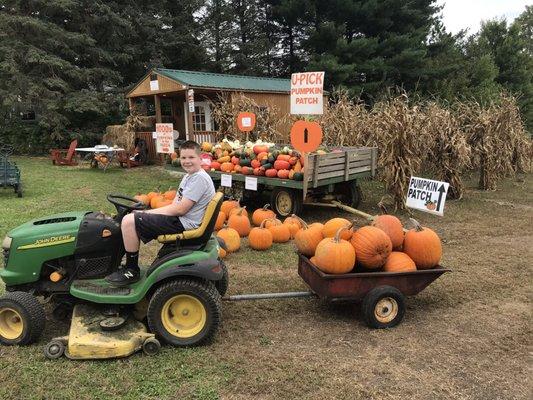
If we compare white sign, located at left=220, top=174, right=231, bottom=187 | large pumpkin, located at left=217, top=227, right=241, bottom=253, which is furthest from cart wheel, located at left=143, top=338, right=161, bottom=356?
white sign, located at left=220, top=174, right=231, bottom=187

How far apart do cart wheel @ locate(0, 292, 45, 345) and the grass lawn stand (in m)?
0.09

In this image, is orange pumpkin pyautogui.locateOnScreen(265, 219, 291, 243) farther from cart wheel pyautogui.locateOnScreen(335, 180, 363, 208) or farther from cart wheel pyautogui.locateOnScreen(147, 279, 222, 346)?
cart wheel pyautogui.locateOnScreen(147, 279, 222, 346)

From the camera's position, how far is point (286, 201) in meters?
7.81

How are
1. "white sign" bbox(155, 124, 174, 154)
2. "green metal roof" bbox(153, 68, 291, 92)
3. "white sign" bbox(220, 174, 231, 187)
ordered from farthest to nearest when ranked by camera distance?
"green metal roof" bbox(153, 68, 291, 92)
"white sign" bbox(155, 124, 174, 154)
"white sign" bbox(220, 174, 231, 187)

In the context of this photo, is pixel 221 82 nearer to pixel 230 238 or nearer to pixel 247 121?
pixel 247 121

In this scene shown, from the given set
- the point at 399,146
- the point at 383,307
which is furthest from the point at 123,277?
the point at 399,146

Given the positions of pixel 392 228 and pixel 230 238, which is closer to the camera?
pixel 392 228

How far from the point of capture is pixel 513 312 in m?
4.20

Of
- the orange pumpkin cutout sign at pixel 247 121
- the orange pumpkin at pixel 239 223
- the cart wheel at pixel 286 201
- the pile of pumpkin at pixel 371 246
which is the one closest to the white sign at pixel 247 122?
the orange pumpkin cutout sign at pixel 247 121

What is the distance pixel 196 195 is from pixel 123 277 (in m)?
0.88

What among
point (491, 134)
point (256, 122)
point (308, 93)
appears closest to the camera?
point (308, 93)

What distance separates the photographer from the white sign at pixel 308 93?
→ 670 cm

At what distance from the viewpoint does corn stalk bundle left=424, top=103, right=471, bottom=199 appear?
31.5 ft

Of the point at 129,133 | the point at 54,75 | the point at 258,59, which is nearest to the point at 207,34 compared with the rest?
the point at 258,59
